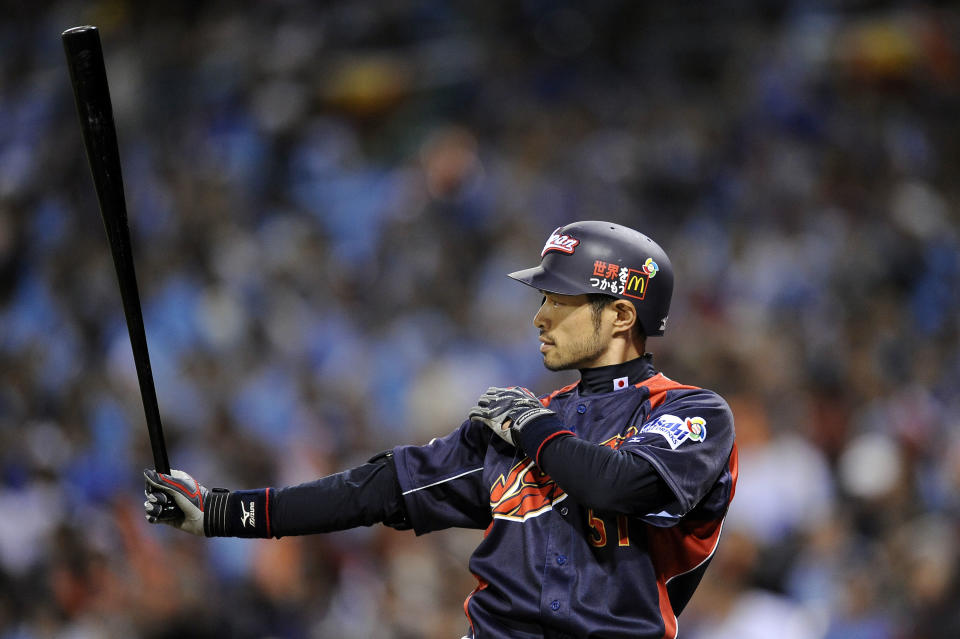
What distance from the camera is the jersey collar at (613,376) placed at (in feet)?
11.1

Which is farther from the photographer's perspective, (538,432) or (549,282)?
(549,282)

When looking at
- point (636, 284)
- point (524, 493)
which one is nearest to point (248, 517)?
point (524, 493)

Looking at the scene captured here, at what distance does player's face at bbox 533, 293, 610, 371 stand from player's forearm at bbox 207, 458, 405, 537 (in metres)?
0.59

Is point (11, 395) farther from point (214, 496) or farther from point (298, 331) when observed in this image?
point (214, 496)

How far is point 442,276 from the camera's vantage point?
29.3ft

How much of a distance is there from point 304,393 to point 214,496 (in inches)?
202

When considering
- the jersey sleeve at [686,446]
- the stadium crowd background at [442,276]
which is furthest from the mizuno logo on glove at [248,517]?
the stadium crowd background at [442,276]

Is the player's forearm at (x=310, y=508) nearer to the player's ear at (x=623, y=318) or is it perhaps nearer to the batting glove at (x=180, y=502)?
the batting glove at (x=180, y=502)

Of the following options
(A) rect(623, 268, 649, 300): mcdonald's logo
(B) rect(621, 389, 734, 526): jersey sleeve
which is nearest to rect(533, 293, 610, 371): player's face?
(A) rect(623, 268, 649, 300): mcdonald's logo

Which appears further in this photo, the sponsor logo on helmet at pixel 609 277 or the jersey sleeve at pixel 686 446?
the sponsor logo on helmet at pixel 609 277

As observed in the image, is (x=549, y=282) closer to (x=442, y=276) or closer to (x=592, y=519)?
(x=592, y=519)

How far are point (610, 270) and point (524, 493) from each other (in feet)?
2.26

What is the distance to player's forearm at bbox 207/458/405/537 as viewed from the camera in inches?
134

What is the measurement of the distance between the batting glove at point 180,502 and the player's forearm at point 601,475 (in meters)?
1.01
